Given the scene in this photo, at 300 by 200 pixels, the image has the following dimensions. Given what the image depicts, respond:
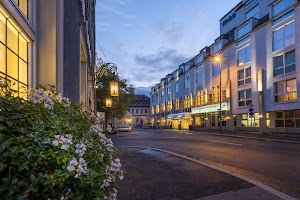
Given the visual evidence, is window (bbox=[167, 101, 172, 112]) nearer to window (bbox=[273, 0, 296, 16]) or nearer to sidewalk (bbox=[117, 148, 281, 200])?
window (bbox=[273, 0, 296, 16])

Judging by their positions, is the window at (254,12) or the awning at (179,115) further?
the awning at (179,115)

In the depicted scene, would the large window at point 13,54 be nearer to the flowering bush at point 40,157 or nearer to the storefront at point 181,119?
the flowering bush at point 40,157

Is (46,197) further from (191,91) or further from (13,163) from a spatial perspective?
(191,91)

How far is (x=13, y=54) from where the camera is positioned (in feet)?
10.4

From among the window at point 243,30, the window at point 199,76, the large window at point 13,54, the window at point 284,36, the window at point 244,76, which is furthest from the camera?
the window at point 199,76

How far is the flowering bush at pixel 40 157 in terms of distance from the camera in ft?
4.49

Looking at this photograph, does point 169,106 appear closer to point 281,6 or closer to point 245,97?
point 245,97

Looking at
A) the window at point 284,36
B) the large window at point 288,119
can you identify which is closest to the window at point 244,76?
the window at point 284,36

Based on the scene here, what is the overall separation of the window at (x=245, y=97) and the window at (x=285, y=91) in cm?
478

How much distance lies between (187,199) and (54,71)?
3.53 metres

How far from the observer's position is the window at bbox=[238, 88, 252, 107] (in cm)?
3366

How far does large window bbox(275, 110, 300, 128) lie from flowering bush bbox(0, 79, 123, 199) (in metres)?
29.5

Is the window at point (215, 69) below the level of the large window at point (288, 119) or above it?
above

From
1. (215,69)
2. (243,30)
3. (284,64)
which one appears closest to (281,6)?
(284,64)
